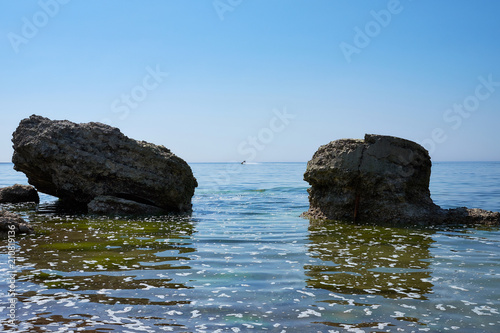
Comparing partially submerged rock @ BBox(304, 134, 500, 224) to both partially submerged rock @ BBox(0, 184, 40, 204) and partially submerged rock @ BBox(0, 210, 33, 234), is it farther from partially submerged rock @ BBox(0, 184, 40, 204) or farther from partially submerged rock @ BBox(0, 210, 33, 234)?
partially submerged rock @ BBox(0, 184, 40, 204)

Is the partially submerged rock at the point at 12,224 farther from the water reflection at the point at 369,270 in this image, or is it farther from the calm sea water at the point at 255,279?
the water reflection at the point at 369,270

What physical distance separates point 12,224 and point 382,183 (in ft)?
34.9

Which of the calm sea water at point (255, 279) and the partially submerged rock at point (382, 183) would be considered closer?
the calm sea water at point (255, 279)

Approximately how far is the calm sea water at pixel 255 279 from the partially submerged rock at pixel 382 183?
1.30 meters

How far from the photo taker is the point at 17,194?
830 inches

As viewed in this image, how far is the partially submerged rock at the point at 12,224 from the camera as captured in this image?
10.9 meters

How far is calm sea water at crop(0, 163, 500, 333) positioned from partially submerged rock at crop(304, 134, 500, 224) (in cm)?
130

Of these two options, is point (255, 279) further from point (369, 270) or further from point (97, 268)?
point (97, 268)

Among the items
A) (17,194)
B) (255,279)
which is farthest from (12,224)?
(17,194)

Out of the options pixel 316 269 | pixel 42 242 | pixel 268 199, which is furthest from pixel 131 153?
pixel 316 269

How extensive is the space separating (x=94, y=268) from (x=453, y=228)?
10152 millimetres

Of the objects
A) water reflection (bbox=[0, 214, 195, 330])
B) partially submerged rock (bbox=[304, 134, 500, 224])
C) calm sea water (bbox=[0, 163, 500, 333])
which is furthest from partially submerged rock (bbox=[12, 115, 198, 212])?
partially submerged rock (bbox=[304, 134, 500, 224])

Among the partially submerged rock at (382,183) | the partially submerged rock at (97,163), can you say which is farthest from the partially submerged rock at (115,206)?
the partially submerged rock at (382,183)

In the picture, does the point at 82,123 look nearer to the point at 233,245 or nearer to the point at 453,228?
the point at 233,245
